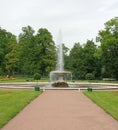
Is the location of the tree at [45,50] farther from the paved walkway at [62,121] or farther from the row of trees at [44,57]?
the paved walkway at [62,121]

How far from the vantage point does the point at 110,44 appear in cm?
5659

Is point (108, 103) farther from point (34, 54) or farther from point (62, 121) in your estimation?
point (34, 54)

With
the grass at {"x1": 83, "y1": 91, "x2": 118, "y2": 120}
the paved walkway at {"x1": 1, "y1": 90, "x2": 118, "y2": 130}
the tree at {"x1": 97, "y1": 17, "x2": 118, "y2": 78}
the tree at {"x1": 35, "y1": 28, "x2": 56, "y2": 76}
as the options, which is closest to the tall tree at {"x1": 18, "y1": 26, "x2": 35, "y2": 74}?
the tree at {"x1": 35, "y1": 28, "x2": 56, "y2": 76}

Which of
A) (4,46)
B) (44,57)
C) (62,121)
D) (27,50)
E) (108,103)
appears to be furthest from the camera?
(4,46)

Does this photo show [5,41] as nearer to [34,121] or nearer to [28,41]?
[28,41]

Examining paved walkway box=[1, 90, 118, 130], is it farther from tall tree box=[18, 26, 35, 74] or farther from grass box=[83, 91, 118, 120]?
tall tree box=[18, 26, 35, 74]

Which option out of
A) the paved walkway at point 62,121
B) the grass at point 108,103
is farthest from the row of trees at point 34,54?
the paved walkway at point 62,121

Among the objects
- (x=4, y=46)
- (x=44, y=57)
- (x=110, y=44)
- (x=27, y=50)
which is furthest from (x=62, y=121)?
(x=4, y=46)

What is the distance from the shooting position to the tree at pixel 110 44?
56656 mm

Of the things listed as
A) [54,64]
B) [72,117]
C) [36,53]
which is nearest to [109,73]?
[54,64]

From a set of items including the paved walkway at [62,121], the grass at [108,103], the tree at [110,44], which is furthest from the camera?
the tree at [110,44]

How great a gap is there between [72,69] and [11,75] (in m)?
16.8

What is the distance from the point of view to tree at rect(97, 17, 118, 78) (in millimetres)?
56656

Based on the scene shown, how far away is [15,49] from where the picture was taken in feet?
227
